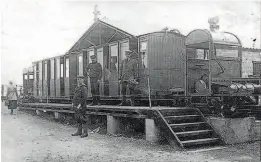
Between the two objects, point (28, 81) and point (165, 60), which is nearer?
point (165, 60)

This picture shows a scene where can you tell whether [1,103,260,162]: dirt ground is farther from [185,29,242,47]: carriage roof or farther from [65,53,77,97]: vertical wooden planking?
[65,53,77,97]: vertical wooden planking

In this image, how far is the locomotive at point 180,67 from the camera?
8.86m

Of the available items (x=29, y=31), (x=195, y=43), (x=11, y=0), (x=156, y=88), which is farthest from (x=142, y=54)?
(x=11, y=0)

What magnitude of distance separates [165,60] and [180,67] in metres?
0.58

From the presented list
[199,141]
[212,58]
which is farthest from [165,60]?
[199,141]

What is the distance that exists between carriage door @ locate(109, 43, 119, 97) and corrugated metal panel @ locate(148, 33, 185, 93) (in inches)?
76.8

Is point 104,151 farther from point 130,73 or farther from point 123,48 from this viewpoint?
point 123,48

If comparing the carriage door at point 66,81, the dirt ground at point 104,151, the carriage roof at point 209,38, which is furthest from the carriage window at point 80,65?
the carriage roof at point 209,38

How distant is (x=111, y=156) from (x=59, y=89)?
10149mm

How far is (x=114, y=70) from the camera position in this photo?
12.6 m

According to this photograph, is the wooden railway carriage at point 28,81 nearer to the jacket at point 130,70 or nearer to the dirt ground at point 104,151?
the jacket at point 130,70

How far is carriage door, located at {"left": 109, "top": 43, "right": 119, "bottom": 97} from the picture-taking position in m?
12.3

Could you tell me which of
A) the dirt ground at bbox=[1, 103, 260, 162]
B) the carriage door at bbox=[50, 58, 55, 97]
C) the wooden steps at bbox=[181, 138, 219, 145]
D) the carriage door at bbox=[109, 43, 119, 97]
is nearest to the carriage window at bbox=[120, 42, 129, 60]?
the carriage door at bbox=[109, 43, 119, 97]

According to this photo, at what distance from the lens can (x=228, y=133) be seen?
8.19 meters
